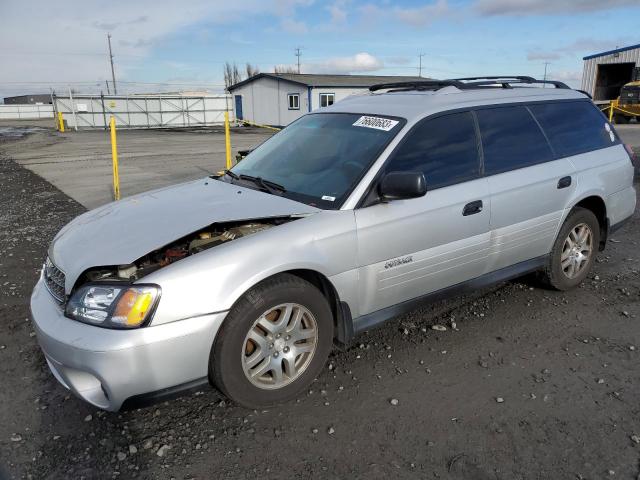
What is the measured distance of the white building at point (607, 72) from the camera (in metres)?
35.8

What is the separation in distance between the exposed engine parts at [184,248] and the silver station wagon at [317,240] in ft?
0.04

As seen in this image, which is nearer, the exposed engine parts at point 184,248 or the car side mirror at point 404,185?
the exposed engine parts at point 184,248

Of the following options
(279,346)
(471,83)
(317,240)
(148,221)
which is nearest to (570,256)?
(471,83)

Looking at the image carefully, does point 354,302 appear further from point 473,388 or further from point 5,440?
point 5,440

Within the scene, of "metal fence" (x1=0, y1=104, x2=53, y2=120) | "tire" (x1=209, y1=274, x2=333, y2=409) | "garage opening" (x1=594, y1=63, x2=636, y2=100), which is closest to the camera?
"tire" (x1=209, y1=274, x2=333, y2=409)

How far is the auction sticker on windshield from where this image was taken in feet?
11.2

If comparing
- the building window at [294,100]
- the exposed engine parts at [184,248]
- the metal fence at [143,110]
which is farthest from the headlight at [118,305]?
the metal fence at [143,110]

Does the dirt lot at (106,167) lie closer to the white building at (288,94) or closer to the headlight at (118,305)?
the headlight at (118,305)

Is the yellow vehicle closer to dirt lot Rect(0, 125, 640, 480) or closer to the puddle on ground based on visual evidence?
dirt lot Rect(0, 125, 640, 480)

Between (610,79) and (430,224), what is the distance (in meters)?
42.9

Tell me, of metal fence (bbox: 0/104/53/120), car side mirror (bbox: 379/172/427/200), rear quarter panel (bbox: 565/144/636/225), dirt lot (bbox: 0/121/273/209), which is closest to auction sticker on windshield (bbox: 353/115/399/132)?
car side mirror (bbox: 379/172/427/200)

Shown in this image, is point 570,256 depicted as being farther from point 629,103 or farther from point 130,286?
point 629,103

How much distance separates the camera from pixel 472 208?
350cm

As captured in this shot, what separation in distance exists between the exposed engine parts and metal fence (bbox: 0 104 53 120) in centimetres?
6920
